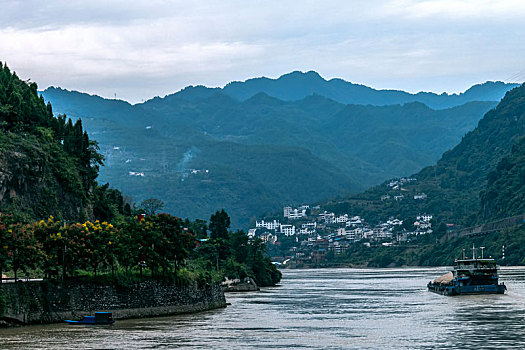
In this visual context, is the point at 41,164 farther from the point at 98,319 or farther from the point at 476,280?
the point at 476,280

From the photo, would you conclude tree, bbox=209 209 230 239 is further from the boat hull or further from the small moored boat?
the small moored boat

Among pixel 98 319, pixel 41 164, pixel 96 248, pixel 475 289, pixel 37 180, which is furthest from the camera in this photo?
pixel 475 289

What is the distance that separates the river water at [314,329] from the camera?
73250mm

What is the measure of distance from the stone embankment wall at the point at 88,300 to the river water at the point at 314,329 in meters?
1.69

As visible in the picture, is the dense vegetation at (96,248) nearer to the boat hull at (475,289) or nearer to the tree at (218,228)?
the boat hull at (475,289)

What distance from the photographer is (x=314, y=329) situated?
8631cm

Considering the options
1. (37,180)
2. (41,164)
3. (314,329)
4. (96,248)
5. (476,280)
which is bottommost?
(314,329)

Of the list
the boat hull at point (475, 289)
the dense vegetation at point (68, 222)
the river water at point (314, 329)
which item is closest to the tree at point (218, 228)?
the dense vegetation at point (68, 222)

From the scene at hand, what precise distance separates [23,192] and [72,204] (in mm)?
12527

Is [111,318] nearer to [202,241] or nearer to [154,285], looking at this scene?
[154,285]

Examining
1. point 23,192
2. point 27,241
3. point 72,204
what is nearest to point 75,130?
point 72,204

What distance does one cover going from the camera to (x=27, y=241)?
84.4 m

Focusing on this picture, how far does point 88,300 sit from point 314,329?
21.4m

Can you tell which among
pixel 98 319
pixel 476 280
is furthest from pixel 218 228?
pixel 98 319
